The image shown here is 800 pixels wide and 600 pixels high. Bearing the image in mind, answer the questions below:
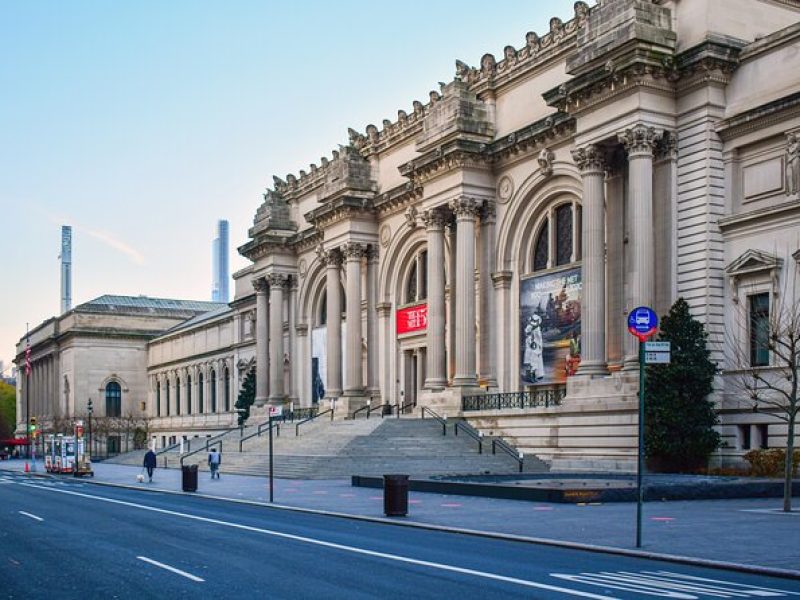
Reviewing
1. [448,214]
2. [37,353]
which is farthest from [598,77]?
[37,353]

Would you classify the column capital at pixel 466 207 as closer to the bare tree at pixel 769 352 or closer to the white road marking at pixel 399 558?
the bare tree at pixel 769 352

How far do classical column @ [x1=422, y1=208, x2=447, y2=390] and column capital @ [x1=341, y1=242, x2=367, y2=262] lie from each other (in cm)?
919

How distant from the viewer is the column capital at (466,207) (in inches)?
2024

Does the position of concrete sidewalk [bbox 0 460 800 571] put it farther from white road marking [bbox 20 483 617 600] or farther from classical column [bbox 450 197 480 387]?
classical column [bbox 450 197 480 387]

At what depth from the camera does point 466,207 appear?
51.5 meters

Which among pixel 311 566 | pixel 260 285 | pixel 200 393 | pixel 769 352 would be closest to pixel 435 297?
pixel 769 352

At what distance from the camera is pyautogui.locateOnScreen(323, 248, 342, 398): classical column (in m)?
65.0

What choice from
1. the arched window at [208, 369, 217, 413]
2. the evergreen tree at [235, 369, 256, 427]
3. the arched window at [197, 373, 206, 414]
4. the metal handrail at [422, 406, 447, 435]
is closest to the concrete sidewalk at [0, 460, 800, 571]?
the metal handrail at [422, 406, 447, 435]

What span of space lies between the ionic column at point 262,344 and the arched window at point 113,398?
5048cm

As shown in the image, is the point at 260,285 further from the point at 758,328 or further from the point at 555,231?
the point at 758,328

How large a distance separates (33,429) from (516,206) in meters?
70.6

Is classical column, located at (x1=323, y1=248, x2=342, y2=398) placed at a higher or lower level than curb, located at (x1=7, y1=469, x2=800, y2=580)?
higher

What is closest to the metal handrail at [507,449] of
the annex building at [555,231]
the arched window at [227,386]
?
the annex building at [555,231]

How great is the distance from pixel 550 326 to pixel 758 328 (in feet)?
40.7
